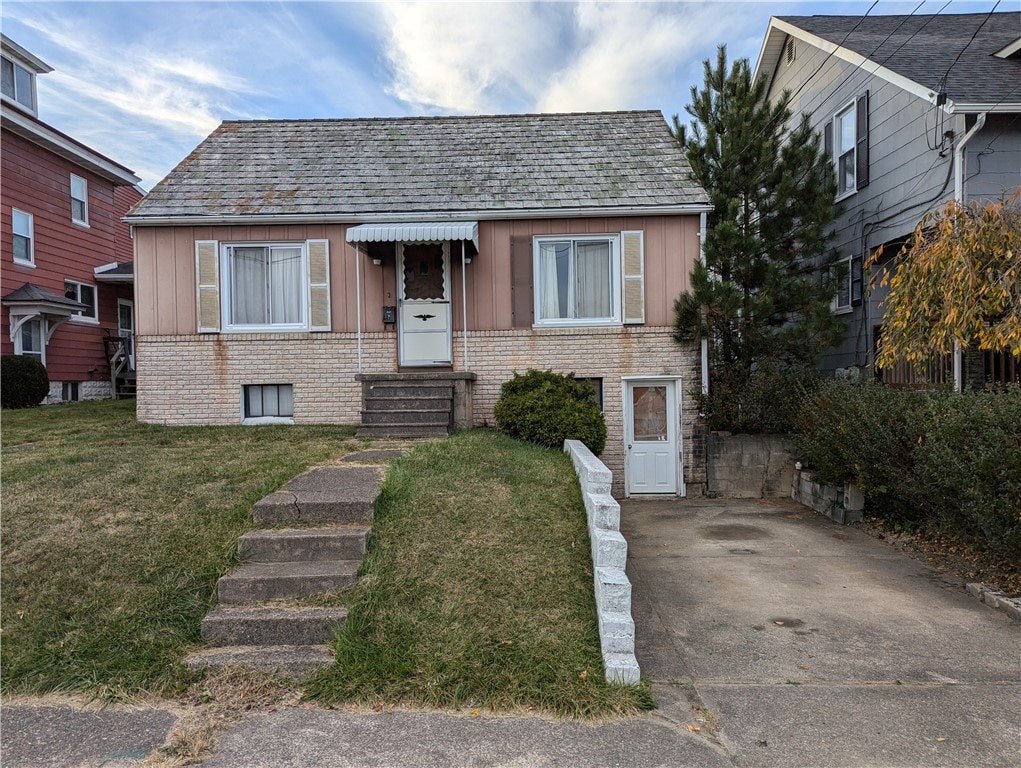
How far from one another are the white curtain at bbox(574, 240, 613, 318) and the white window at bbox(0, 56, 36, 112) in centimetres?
1503

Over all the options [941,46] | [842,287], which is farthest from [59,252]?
[941,46]

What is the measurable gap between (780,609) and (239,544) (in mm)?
4176

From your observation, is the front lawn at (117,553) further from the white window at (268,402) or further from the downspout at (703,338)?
the downspout at (703,338)

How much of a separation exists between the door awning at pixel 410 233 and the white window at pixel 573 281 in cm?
150

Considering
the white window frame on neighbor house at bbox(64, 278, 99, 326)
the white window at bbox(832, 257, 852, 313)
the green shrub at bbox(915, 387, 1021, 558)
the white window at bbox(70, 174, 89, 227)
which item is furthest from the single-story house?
the white window at bbox(70, 174, 89, 227)

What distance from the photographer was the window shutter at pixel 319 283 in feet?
34.6

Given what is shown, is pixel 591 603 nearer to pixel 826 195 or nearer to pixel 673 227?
pixel 673 227

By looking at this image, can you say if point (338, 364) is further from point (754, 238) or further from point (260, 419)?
point (754, 238)

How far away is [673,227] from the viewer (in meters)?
10.5

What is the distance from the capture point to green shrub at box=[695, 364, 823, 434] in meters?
10.1

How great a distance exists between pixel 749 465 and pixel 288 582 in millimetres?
8180

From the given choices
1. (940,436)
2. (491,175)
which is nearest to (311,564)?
(940,436)

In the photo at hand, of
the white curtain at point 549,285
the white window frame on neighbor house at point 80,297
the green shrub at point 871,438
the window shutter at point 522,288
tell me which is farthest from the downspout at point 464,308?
the white window frame on neighbor house at point 80,297

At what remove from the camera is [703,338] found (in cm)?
1034
